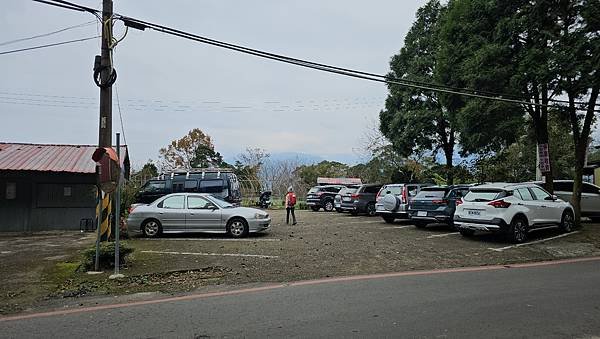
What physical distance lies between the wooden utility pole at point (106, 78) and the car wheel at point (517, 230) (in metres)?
10.8

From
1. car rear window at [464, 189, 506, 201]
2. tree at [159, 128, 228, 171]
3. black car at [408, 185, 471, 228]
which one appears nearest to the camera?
car rear window at [464, 189, 506, 201]

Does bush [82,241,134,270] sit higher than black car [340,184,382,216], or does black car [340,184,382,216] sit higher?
black car [340,184,382,216]

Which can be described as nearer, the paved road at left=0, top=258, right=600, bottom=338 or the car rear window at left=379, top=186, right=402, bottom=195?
the paved road at left=0, top=258, right=600, bottom=338

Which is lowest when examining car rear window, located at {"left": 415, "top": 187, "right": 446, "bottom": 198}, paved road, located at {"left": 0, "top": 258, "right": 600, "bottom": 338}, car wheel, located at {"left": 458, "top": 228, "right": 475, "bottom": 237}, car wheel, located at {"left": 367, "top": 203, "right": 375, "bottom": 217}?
paved road, located at {"left": 0, "top": 258, "right": 600, "bottom": 338}

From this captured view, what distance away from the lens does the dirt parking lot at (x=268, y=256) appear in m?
8.04

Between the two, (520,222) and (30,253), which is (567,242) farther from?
→ (30,253)

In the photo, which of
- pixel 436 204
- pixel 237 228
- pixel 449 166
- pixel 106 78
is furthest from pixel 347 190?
pixel 106 78

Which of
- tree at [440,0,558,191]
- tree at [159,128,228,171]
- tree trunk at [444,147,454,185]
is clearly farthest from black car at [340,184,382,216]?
tree at [159,128,228,171]

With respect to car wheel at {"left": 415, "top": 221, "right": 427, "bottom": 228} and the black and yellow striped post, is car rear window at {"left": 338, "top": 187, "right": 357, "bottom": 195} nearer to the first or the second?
car wheel at {"left": 415, "top": 221, "right": 427, "bottom": 228}

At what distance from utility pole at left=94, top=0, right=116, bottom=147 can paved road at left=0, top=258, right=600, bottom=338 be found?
19.4 ft

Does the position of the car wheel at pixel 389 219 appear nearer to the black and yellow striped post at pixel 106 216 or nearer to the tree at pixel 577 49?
the tree at pixel 577 49

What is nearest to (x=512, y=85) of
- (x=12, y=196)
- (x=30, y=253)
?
(x=30, y=253)

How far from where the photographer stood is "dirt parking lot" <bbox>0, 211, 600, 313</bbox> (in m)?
8.04

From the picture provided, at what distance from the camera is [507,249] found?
38.0ft
